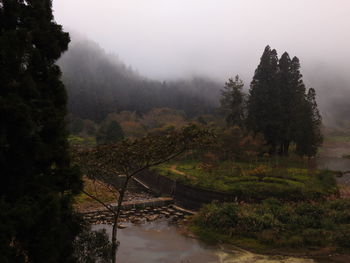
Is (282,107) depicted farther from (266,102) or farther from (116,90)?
(116,90)

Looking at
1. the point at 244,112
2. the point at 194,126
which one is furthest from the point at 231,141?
the point at 194,126

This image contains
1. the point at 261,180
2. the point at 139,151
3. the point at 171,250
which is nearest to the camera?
the point at 139,151

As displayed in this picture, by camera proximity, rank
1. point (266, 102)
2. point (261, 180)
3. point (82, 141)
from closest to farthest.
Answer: point (261, 180) → point (266, 102) → point (82, 141)

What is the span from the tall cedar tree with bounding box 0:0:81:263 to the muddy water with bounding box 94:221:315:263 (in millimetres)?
7291

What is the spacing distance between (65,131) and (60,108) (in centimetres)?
78

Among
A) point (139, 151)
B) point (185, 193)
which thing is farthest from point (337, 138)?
point (139, 151)

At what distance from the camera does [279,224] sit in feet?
63.0

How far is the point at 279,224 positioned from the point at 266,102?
2413cm

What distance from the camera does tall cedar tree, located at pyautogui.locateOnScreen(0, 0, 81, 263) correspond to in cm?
811

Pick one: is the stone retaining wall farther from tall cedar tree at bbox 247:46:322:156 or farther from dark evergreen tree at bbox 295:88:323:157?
dark evergreen tree at bbox 295:88:323:157

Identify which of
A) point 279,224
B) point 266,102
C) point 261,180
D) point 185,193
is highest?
point 266,102

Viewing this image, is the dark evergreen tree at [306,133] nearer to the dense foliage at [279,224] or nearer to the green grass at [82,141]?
the dense foliage at [279,224]

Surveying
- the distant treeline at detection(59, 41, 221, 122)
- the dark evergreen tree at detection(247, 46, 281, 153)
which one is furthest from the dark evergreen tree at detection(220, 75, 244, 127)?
the distant treeline at detection(59, 41, 221, 122)

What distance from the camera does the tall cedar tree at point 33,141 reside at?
8.11 metres
